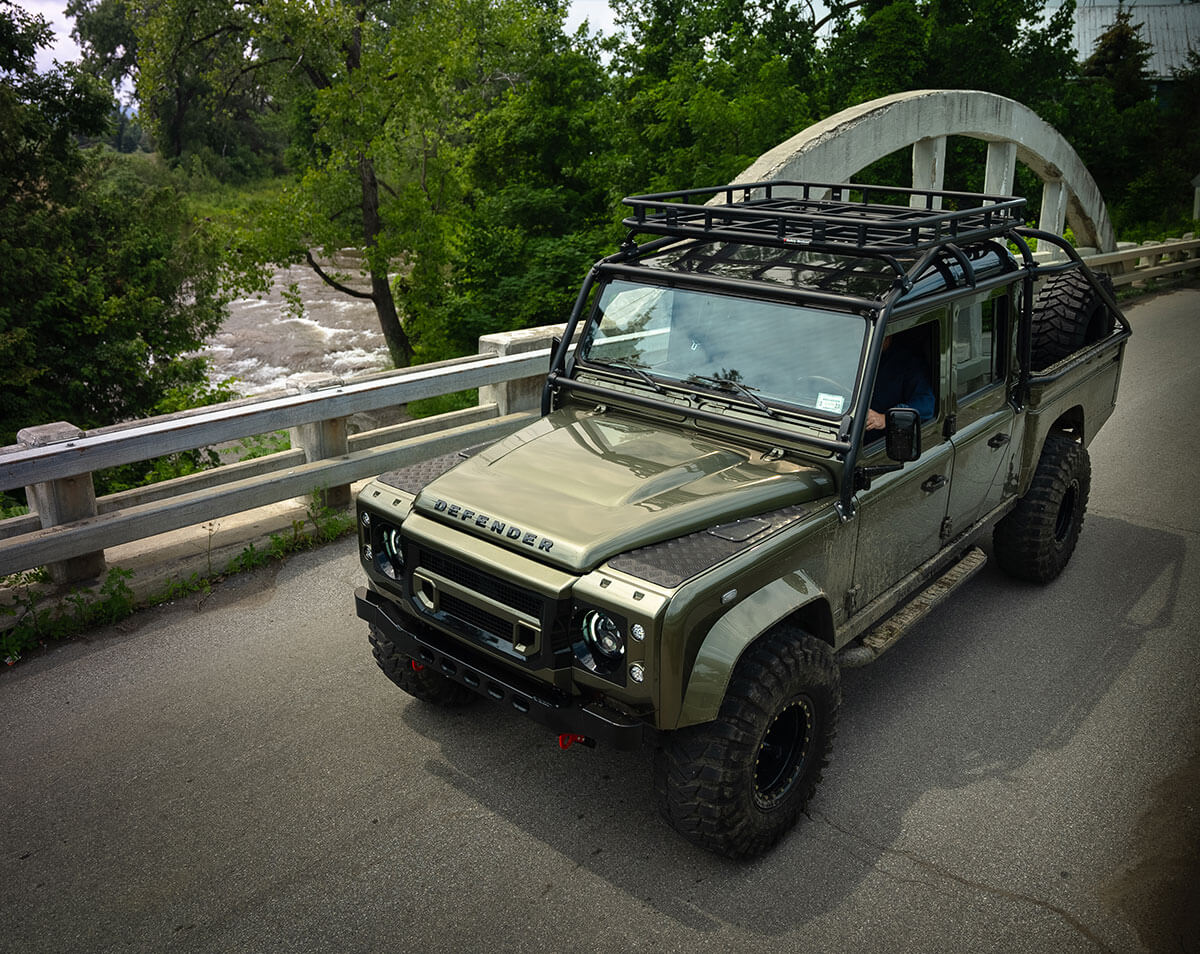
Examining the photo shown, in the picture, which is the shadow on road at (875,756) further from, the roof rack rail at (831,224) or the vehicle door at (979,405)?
the roof rack rail at (831,224)

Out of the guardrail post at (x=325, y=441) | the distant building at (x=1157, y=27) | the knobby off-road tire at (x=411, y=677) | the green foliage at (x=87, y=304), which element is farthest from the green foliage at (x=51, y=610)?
the distant building at (x=1157, y=27)

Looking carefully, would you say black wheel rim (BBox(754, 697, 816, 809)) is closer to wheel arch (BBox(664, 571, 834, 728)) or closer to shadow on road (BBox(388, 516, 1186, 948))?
shadow on road (BBox(388, 516, 1186, 948))

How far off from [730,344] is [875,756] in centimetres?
211

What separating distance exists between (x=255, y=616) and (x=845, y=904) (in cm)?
379

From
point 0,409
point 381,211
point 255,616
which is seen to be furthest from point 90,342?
point 255,616

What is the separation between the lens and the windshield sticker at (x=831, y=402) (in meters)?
4.68

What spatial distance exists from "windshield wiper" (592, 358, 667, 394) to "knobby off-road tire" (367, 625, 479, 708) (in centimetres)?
175

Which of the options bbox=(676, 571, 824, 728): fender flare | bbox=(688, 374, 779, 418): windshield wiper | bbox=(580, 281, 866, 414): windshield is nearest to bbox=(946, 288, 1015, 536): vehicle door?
bbox=(580, 281, 866, 414): windshield

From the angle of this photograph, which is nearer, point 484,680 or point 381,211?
point 484,680

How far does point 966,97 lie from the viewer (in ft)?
46.9

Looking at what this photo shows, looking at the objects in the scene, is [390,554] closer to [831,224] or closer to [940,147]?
[831,224]

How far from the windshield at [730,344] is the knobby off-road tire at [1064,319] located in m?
3.03

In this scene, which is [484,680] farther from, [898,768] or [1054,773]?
[1054,773]

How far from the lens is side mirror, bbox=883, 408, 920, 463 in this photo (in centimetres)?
453
